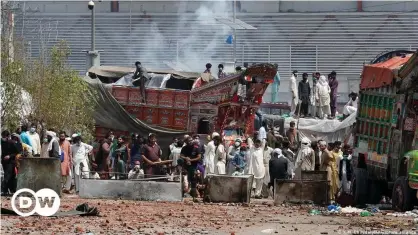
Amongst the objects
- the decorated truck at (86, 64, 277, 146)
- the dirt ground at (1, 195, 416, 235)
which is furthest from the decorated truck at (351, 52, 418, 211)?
the decorated truck at (86, 64, 277, 146)

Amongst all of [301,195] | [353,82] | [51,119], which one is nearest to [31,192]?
[301,195]

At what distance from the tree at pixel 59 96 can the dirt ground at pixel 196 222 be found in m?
11.1

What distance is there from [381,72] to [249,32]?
3473 centimetres

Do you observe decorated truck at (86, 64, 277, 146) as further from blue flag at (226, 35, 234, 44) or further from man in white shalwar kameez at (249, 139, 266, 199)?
blue flag at (226, 35, 234, 44)

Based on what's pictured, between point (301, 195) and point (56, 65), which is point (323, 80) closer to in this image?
point (56, 65)

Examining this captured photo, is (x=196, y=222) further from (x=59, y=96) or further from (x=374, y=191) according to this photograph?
(x=59, y=96)

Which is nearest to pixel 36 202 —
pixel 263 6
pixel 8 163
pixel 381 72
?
pixel 8 163

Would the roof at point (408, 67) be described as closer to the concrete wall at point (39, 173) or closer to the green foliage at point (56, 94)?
the concrete wall at point (39, 173)

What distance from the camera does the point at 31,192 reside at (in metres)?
26.8

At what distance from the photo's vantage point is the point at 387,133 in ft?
87.6

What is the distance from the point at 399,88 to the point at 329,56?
118 feet

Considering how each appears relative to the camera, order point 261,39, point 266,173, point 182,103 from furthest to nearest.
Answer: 1. point 261,39
2. point 182,103
3. point 266,173

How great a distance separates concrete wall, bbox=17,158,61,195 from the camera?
88.8 feet

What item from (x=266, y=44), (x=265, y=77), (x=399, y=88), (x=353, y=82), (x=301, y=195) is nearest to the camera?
(x=399, y=88)
